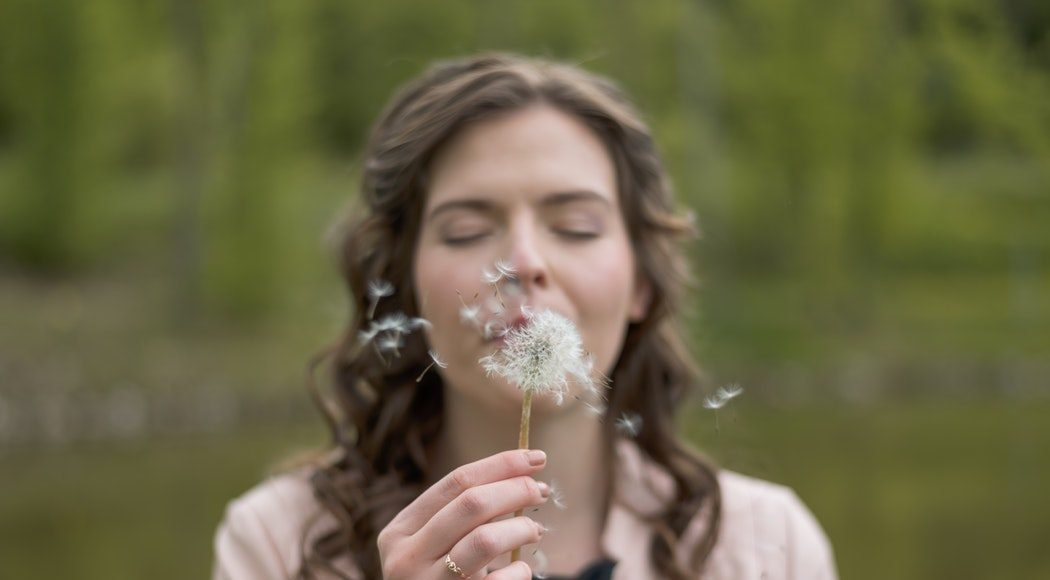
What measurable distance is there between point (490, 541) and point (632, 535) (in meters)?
1.04

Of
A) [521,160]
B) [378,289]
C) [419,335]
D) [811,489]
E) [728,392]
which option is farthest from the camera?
[811,489]

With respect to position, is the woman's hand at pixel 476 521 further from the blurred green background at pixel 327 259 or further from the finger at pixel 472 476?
the blurred green background at pixel 327 259

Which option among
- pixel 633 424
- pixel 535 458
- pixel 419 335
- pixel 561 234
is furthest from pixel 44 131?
pixel 535 458

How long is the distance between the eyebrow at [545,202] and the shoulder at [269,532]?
27.9 inches

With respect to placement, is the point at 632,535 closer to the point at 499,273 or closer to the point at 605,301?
the point at 605,301

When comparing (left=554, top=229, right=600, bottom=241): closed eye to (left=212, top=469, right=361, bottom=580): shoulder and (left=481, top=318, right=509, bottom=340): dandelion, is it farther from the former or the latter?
(left=212, top=469, right=361, bottom=580): shoulder

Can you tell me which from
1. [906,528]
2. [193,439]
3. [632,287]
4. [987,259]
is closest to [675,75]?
[987,259]

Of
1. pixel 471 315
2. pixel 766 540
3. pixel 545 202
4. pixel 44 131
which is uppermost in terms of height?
pixel 545 202

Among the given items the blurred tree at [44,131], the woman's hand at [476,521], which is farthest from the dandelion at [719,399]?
the blurred tree at [44,131]

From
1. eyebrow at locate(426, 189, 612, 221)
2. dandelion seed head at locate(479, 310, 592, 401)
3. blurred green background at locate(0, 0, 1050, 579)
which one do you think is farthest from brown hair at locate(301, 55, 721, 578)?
blurred green background at locate(0, 0, 1050, 579)

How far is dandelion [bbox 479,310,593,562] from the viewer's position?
1.51 meters

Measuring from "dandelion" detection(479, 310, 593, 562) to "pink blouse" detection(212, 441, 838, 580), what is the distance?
3.00ft

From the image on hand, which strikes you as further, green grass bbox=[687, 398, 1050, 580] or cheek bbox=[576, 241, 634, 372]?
green grass bbox=[687, 398, 1050, 580]

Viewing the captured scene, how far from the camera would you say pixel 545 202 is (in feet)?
6.91
